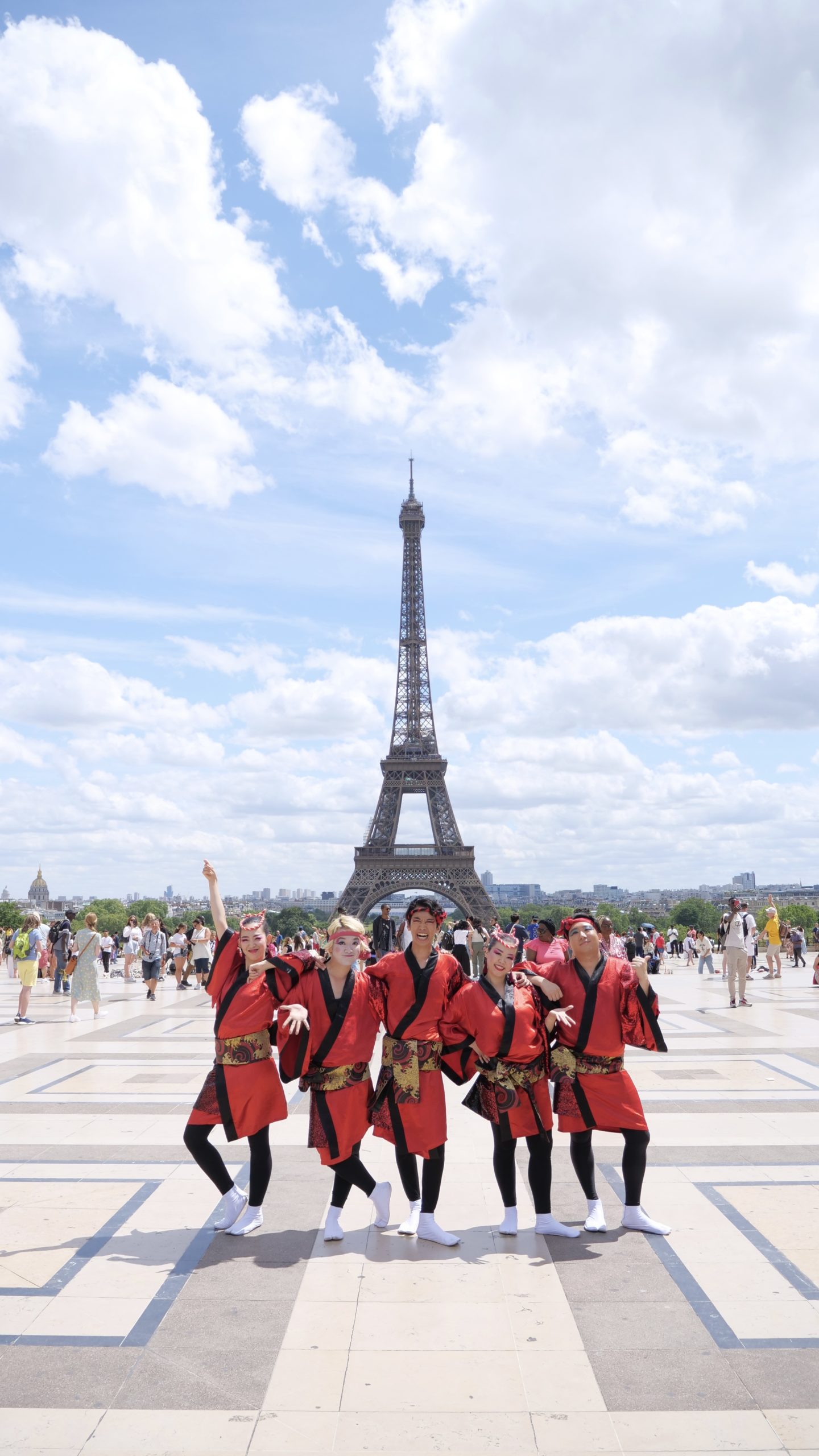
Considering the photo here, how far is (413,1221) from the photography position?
18.0ft

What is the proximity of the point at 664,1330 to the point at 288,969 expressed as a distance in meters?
2.41

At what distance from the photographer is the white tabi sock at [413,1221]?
215 inches

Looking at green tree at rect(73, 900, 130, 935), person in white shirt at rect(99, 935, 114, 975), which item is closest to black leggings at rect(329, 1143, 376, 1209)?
person in white shirt at rect(99, 935, 114, 975)

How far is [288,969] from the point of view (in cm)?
557

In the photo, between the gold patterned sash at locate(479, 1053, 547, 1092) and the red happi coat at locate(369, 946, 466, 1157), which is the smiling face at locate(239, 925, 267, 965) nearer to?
the red happi coat at locate(369, 946, 466, 1157)

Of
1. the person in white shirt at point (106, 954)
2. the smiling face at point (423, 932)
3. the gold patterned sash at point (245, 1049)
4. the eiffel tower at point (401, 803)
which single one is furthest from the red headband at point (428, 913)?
the eiffel tower at point (401, 803)

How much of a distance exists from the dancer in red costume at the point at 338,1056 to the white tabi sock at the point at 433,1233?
235mm

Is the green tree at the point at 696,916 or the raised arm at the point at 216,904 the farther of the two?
the green tree at the point at 696,916

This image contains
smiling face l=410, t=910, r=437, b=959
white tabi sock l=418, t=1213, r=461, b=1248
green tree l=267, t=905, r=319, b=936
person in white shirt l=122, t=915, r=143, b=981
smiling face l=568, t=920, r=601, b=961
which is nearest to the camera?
white tabi sock l=418, t=1213, r=461, b=1248

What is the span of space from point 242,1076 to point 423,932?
3.87ft

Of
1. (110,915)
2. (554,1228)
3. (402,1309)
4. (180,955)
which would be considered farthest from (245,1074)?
(110,915)

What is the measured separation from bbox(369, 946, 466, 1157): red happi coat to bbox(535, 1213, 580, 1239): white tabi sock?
0.65 meters

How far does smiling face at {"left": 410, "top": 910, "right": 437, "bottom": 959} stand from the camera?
5.50 m

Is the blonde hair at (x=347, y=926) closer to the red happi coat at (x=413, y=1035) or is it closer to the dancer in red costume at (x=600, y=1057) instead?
the red happi coat at (x=413, y=1035)
